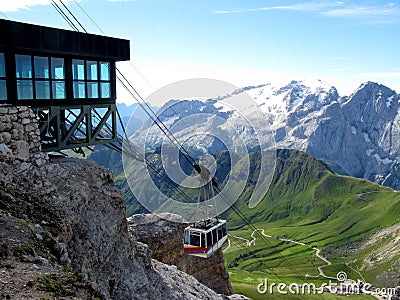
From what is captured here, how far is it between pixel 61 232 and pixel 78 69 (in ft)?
38.7

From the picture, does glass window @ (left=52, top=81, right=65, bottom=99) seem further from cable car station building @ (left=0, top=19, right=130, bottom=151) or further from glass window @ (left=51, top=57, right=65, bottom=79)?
glass window @ (left=51, top=57, right=65, bottom=79)

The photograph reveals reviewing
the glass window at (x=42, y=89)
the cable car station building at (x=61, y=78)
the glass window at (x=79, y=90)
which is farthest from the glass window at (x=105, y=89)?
the glass window at (x=42, y=89)

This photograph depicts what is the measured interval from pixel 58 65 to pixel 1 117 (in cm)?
598

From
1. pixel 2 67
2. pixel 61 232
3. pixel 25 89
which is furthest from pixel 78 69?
pixel 61 232

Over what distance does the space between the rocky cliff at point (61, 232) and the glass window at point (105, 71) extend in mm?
6623

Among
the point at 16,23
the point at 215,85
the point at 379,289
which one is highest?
the point at 16,23

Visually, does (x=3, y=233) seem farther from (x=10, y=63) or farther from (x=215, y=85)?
(x=215, y=85)

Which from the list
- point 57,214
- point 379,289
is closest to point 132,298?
point 57,214

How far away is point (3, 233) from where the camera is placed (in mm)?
14391

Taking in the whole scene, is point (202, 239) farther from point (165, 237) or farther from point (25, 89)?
point (25, 89)

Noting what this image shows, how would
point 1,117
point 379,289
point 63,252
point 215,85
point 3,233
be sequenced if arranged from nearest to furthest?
point 3,233, point 63,252, point 1,117, point 215,85, point 379,289

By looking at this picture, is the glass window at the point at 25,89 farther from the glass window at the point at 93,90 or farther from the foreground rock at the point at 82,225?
the glass window at the point at 93,90

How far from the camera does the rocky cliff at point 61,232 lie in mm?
13113

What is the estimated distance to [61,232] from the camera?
17.2 m
